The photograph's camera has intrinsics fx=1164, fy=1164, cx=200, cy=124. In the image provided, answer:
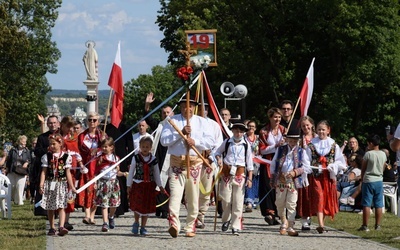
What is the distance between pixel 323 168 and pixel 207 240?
250 centimetres

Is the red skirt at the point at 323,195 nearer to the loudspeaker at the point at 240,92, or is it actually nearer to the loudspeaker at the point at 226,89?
the loudspeaker at the point at 226,89

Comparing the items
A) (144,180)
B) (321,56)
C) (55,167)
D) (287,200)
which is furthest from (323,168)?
(321,56)

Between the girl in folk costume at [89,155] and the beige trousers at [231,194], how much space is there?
2.17 m

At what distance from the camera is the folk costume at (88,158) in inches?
691

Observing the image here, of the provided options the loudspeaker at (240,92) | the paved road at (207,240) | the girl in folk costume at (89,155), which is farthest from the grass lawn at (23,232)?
the loudspeaker at (240,92)

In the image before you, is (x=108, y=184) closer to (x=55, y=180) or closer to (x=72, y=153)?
(x=72, y=153)

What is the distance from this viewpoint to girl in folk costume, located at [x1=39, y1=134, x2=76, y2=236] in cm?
1565

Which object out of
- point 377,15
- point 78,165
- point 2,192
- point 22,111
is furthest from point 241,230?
point 22,111

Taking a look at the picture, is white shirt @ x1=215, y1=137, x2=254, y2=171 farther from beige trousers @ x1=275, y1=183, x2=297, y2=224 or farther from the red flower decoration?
the red flower decoration

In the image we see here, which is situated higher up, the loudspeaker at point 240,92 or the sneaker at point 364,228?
the loudspeaker at point 240,92

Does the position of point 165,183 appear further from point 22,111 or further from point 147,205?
point 22,111

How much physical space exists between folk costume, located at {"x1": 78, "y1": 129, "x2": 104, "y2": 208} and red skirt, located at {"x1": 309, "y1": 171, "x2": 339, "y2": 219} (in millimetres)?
3310

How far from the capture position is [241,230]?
16266 mm

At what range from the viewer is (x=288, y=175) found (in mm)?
16250
